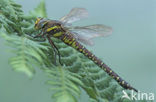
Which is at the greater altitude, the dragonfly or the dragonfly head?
the dragonfly head

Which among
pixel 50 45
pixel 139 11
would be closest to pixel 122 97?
pixel 50 45

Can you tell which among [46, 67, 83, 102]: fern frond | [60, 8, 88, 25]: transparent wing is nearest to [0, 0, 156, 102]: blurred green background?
[60, 8, 88, 25]: transparent wing

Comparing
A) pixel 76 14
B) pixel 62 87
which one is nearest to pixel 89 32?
pixel 76 14

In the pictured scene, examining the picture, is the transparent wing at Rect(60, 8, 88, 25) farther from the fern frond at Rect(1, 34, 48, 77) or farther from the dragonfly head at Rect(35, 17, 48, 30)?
the fern frond at Rect(1, 34, 48, 77)

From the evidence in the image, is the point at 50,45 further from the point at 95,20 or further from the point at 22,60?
the point at 95,20

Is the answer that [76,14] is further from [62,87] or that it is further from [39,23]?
[62,87]
